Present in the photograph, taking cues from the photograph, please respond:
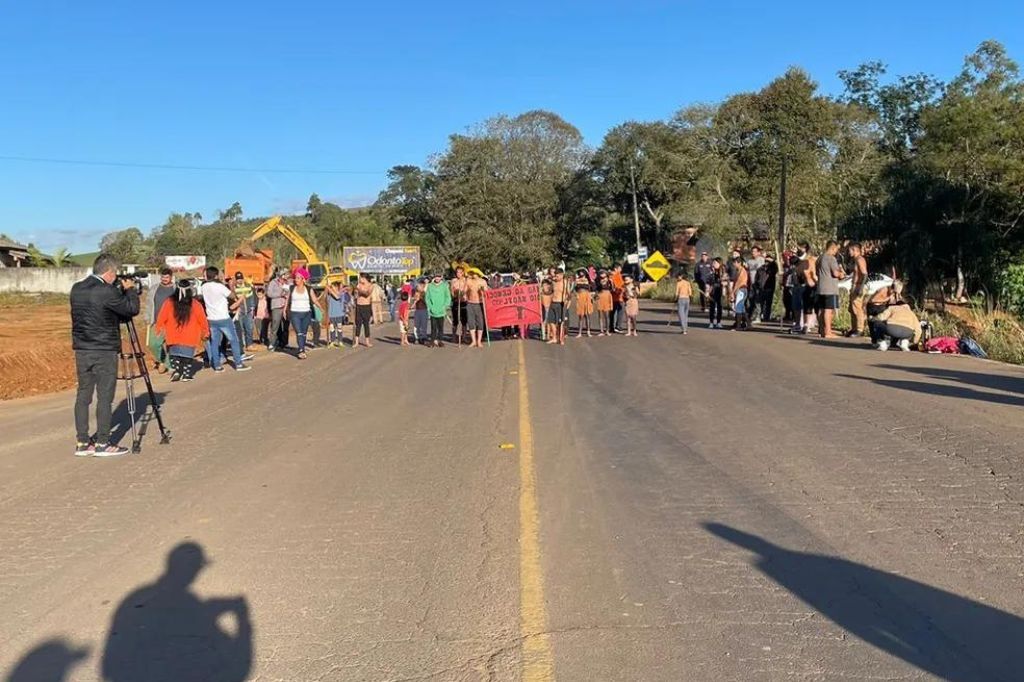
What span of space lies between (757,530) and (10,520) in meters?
5.34

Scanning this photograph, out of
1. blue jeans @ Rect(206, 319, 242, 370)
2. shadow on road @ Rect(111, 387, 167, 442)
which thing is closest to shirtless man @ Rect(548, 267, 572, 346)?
blue jeans @ Rect(206, 319, 242, 370)

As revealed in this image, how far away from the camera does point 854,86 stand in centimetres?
5525

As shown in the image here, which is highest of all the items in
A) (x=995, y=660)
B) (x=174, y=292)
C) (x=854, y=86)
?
(x=854, y=86)

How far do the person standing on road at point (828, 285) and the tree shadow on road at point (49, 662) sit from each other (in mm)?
15323

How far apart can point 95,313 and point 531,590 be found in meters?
5.54

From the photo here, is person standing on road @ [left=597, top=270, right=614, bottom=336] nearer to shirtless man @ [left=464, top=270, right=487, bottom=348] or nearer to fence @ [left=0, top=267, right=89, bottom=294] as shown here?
shirtless man @ [left=464, top=270, right=487, bottom=348]

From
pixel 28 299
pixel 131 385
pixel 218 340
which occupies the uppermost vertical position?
pixel 28 299

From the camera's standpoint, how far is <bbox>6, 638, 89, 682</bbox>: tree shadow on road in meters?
3.86

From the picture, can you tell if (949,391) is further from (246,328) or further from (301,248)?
(301,248)

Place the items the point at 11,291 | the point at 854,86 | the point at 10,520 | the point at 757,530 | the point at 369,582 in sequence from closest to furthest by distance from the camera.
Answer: the point at 369,582
the point at 757,530
the point at 10,520
the point at 11,291
the point at 854,86

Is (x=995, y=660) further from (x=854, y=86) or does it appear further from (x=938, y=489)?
(x=854, y=86)

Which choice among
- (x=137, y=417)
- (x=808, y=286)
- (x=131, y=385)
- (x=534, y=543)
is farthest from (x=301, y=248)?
(x=534, y=543)

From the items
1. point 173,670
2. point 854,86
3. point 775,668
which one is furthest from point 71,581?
point 854,86

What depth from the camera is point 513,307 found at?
20.8m
